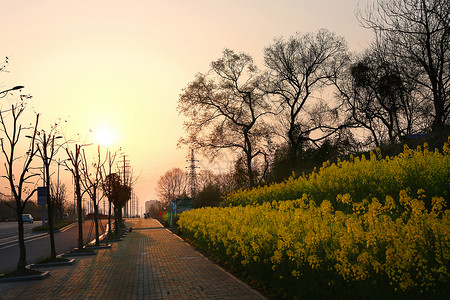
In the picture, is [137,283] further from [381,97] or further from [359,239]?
[381,97]

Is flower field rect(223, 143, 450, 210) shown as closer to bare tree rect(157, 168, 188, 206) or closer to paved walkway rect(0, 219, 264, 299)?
paved walkway rect(0, 219, 264, 299)

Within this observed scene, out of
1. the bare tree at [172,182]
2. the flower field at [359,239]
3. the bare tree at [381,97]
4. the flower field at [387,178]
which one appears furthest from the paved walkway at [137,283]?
the bare tree at [172,182]

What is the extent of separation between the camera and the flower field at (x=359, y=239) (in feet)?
16.7

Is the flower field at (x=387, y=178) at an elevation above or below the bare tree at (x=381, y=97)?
below

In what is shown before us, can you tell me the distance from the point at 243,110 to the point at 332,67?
800 centimetres

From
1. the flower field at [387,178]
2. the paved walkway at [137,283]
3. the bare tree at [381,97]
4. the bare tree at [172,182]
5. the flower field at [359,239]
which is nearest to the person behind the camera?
the flower field at [359,239]

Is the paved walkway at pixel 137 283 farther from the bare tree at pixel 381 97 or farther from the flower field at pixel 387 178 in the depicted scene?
the bare tree at pixel 381 97

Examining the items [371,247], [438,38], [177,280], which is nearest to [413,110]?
[438,38]

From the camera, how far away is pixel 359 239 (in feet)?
20.0

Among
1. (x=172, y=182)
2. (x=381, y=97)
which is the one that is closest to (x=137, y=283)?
(x=381, y=97)

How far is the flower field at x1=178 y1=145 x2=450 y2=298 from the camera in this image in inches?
200

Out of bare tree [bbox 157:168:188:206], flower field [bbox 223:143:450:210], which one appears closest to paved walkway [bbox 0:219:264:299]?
flower field [bbox 223:143:450:210]

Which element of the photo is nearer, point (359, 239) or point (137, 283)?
point (359, 239)

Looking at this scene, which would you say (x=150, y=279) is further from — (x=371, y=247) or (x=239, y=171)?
(x=239, y=171)
